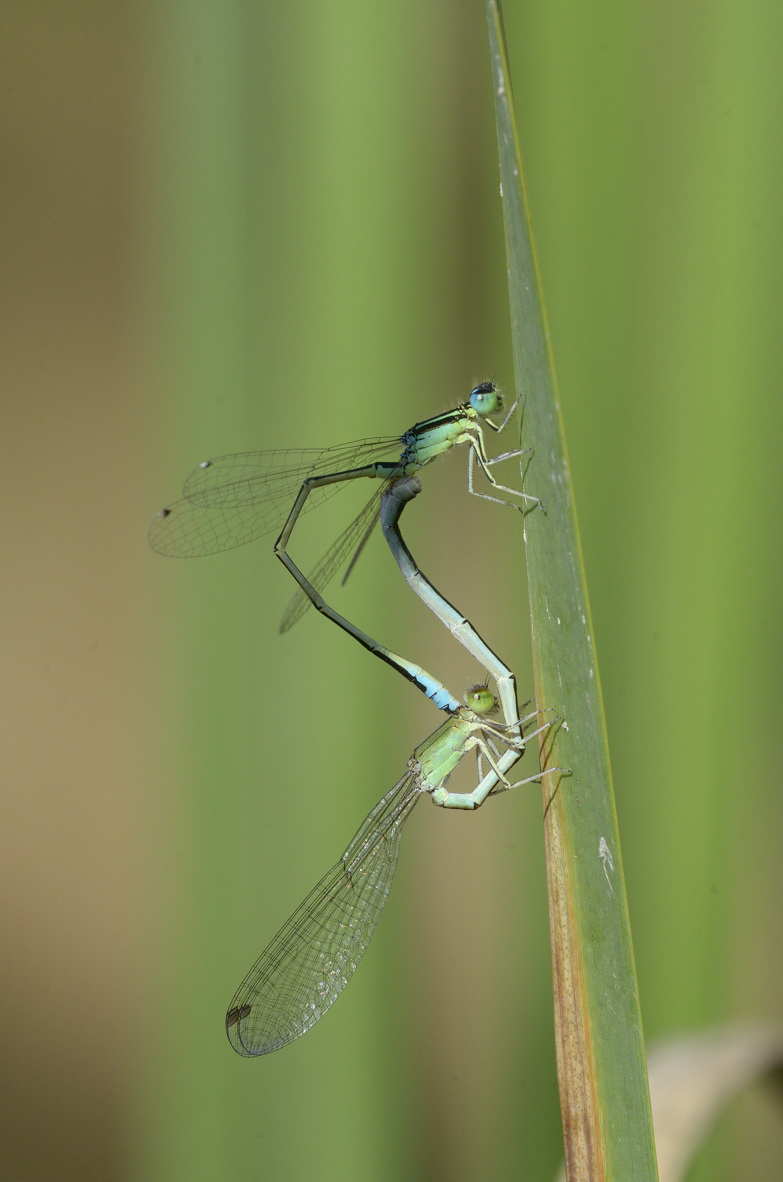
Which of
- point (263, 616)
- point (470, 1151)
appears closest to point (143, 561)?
point (263, 616)

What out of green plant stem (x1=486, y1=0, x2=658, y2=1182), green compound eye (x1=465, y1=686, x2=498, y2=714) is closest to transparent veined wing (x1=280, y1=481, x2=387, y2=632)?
green compound eye (x1=465, y1=686, x2=498, y2=714)

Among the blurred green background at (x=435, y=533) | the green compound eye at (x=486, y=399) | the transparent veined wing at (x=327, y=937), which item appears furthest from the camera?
the transparent veined wing at (x=327, y=937)

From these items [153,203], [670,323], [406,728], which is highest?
[153,203]

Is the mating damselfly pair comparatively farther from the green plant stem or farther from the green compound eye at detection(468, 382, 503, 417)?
the green plant stem

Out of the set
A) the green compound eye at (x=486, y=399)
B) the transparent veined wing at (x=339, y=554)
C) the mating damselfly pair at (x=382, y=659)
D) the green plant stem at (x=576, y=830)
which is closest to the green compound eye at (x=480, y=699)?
the mating damselfly pair at (x=382, y=659)

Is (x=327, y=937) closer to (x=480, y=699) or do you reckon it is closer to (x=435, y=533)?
(x=480, y=699)

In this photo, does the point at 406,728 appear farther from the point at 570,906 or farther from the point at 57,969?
the point at 57,969

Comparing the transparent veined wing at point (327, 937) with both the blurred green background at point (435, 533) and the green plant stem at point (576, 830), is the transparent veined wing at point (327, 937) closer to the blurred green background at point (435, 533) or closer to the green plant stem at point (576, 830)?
the blurred green background at point (435, 533)
